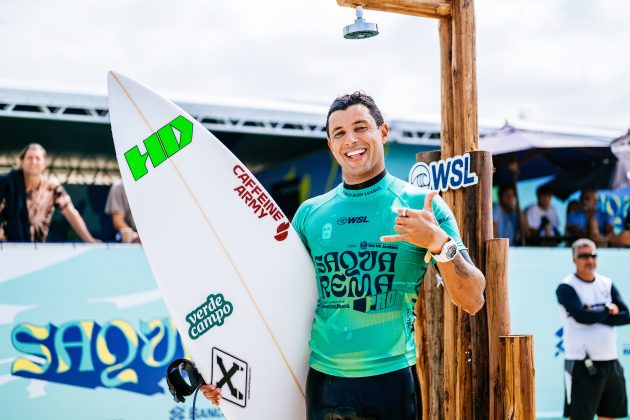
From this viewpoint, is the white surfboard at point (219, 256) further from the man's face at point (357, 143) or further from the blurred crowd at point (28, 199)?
the blurred crowd at point (28, 199)

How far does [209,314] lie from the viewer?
3148mm

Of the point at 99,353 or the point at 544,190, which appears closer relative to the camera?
the point at 99,353

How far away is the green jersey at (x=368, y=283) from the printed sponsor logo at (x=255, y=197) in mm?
593

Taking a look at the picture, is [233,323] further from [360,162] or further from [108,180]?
[108,180]

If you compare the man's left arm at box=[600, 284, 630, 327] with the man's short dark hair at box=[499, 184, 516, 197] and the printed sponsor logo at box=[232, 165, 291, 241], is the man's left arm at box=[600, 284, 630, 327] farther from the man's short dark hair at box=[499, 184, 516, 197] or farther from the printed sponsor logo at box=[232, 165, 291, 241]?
the printed sponsor logo at box=[232, 165, 291, 241]

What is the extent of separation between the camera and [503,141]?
25.5ft

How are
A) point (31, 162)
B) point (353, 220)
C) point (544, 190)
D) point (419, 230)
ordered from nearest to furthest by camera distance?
point (419, 230) → point (353, 220) → point (31, 162) → point (544, 190)

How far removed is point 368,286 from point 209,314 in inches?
34.7

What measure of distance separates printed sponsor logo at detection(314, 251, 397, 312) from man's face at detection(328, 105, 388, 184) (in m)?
0.28

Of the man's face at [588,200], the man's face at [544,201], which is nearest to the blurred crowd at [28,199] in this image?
the man's face at [544,201]

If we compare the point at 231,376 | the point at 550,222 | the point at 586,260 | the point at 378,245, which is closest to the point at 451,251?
the point at 378,245

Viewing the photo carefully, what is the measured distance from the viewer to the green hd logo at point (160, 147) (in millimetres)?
3344

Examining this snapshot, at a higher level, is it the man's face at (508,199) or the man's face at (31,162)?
the man's face at (508,199)

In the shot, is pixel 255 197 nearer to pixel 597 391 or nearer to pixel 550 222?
pixel 597 391
